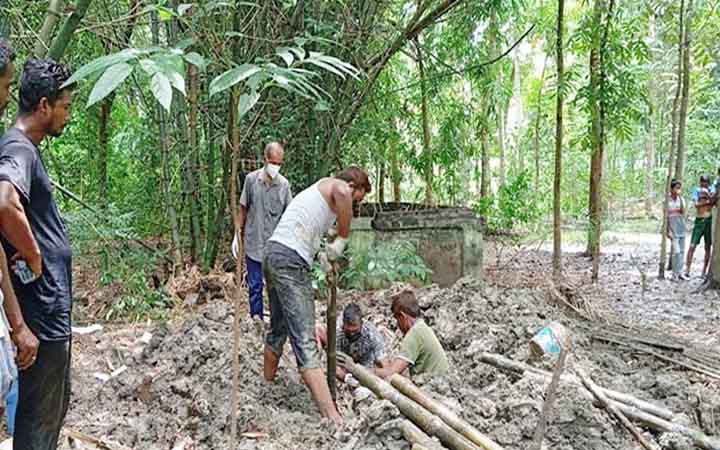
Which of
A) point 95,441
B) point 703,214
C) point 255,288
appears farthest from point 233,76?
point 703,214

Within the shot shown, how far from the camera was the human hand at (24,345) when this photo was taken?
1877mm

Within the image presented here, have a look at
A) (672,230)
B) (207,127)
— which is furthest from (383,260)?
(672,230)

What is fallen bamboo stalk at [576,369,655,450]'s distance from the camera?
2.84 metres

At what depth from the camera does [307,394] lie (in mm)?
3584

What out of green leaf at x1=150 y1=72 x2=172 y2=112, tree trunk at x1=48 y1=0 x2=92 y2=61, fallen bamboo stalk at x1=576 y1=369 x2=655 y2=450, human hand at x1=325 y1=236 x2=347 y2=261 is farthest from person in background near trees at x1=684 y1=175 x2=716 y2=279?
green leaf at x1=150 y1=72 x2=172 y2=112

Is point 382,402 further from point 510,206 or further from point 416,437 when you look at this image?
point 510,206

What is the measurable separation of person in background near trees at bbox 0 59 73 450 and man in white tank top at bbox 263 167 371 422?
1296 mm

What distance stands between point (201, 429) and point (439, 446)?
121 centimetres

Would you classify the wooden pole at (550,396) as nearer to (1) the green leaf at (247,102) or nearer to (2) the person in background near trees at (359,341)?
(2) the person in background near trees at (359,341)

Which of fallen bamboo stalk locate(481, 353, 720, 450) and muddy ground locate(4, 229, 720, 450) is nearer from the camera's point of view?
fallen bamboo stalk locate(481, 353, 720, 450)

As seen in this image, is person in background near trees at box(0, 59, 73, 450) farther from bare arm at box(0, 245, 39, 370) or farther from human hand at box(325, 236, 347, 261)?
human hand at box(325, 236, 347, 261)

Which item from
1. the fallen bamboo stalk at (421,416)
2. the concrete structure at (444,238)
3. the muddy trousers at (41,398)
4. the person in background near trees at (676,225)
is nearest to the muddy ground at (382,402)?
the fallen bamboo stalk at (421,416)

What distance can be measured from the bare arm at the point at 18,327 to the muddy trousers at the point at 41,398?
12cm

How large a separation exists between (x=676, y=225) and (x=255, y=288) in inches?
226
